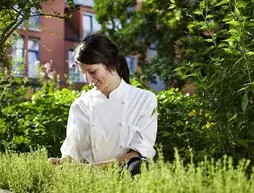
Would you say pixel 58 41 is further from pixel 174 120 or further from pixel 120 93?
pixel 120 93

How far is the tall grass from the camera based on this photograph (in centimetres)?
177

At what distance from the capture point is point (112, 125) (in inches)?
121

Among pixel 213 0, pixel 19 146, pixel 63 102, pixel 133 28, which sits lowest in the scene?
pixel 19 146

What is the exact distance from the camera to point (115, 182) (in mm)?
1954

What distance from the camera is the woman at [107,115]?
2.99m

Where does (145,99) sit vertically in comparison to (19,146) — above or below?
above

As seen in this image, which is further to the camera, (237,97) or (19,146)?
(19,146)

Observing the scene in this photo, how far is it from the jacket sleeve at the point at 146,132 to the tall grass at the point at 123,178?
0.51 metres

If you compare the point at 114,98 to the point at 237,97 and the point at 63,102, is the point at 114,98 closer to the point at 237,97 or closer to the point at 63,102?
the point at 237,97

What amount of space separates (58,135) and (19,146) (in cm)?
36

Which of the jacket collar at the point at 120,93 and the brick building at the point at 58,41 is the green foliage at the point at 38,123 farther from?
the brick building at the point at 58,41

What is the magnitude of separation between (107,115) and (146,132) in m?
0.23

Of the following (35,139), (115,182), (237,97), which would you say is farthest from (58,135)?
(115,182)

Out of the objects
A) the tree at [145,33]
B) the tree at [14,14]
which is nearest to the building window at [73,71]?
the tree at [145,33]
